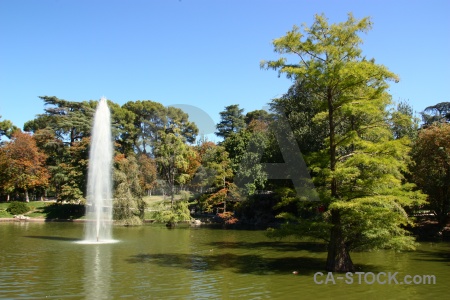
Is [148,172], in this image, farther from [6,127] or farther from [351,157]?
[351,157]

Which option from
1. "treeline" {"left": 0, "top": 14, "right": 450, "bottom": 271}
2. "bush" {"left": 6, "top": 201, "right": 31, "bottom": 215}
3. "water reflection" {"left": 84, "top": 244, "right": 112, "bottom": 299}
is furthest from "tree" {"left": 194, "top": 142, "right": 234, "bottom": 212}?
"bush" {"left": 6, "top": 201, "right": 31, "bottom": 215}

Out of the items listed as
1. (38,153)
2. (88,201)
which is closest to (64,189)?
(88,201)

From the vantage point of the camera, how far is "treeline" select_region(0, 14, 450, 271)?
43.3ft

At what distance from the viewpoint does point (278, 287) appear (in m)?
11.6

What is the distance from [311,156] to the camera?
1433 cm

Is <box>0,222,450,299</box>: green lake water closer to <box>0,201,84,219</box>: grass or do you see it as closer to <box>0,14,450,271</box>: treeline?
<box>0,14,450,271</box>: treeline

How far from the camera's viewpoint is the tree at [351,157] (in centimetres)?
1284

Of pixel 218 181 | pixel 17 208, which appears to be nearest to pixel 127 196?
pixel 218 181

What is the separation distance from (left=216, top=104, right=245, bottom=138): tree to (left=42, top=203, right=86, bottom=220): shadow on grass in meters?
32.2

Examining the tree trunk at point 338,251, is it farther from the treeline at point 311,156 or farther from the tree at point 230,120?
the tree at point 230,120

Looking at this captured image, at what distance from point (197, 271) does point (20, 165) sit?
40.6 metres

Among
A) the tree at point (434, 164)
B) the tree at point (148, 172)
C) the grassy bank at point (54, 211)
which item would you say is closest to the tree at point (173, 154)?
the grassy bank at point (54, 211)

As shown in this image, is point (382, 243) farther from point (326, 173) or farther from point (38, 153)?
point (38, 153)

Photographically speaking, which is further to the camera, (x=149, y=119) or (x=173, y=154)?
(x=149, y=119)
